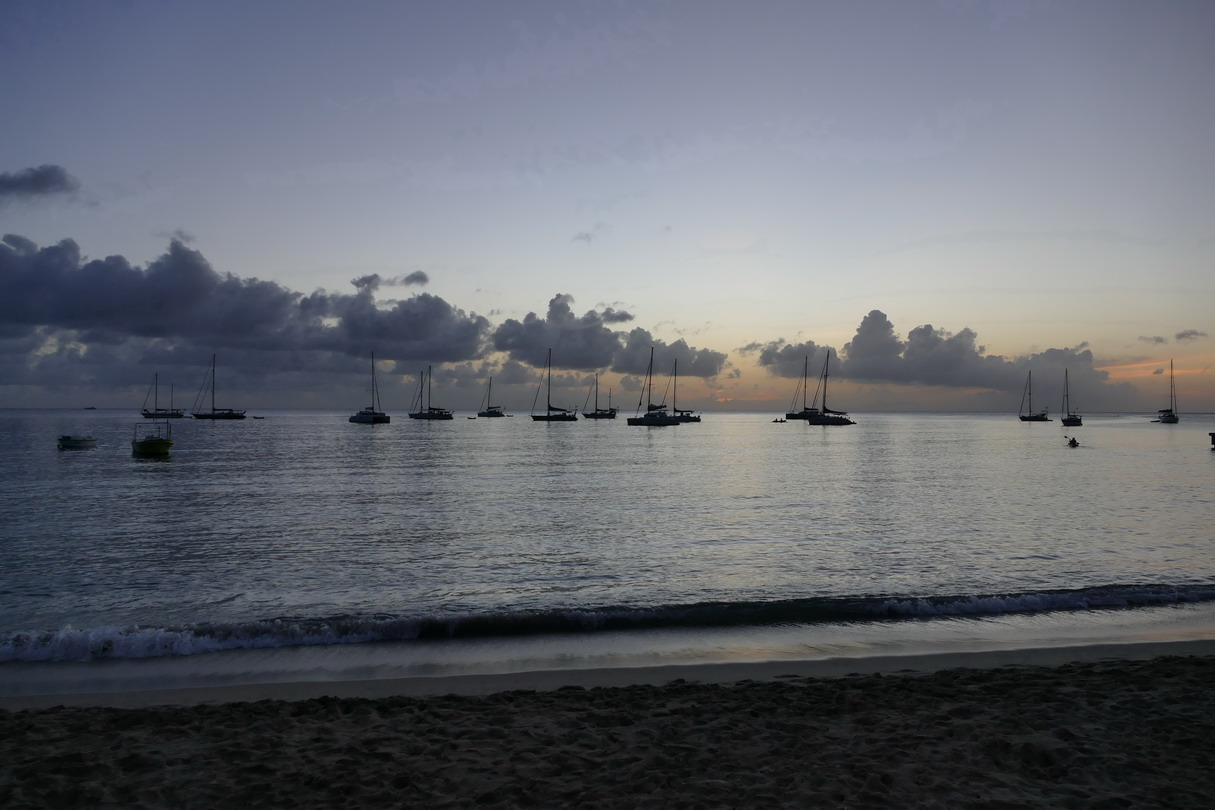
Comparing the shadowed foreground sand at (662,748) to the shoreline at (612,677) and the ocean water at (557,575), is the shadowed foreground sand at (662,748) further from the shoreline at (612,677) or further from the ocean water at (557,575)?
the ocean water at (557,575)

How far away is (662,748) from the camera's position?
8344 mm

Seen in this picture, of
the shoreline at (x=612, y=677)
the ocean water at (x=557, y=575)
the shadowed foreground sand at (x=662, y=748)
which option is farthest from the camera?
the ocean water at (x=557, y=575)

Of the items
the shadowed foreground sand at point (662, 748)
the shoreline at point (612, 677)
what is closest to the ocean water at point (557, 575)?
the shoreline at point (612, 677)

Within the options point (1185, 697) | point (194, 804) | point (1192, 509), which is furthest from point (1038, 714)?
point (1192, 509)

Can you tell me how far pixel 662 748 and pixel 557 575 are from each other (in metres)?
12.2

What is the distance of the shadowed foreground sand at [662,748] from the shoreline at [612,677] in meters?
0.73

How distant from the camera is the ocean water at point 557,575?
13719 mm

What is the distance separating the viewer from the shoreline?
1080 cm

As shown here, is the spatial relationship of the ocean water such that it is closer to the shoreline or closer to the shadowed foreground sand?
the shoreline

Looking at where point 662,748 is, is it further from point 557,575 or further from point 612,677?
point 557,575

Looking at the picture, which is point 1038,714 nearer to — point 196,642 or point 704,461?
point 196,642

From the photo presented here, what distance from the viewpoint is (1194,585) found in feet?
61.2

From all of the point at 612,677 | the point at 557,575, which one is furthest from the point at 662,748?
the point at 557,575

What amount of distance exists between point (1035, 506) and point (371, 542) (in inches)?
1303
